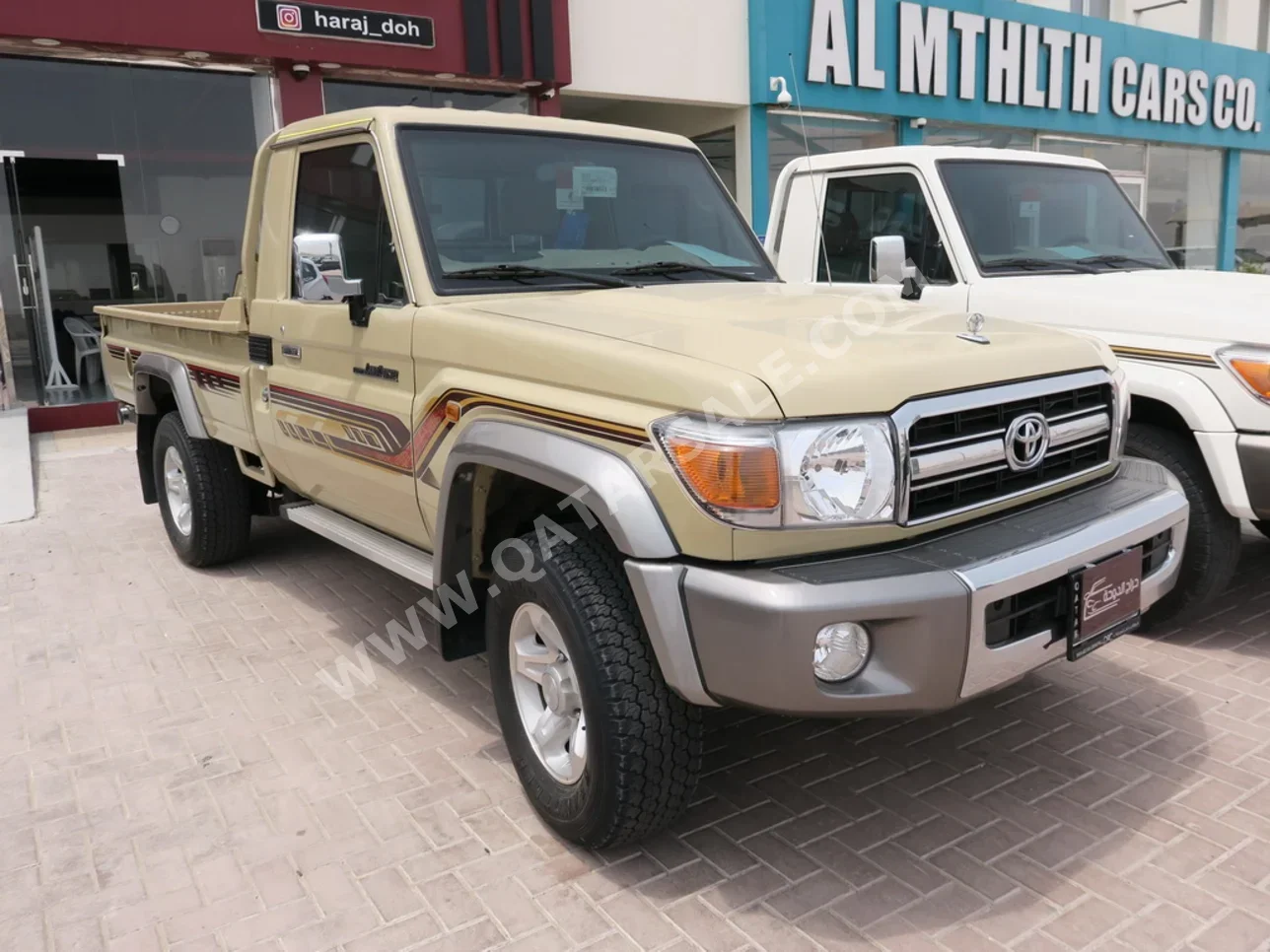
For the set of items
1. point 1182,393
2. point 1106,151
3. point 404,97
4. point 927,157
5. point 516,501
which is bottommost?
point 516,501

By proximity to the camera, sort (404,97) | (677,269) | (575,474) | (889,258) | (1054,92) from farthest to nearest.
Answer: (1054,92)
(404,97)
(889,258)
(677,269)
(575,474)

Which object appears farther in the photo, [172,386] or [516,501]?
[172,386]

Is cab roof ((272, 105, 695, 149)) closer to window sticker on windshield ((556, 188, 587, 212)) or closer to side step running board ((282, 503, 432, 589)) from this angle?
Answer: window sticker on windshield ((556, 188, 587, 212))

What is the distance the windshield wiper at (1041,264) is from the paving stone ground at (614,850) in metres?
1.80

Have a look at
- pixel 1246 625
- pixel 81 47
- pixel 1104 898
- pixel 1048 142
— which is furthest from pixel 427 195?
pixel 1048 142

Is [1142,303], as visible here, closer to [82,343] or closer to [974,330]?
[974,330]

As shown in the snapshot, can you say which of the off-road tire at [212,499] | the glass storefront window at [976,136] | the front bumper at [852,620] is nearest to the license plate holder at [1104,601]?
the front bumper at [852,620]

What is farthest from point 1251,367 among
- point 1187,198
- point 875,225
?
point 1187,198

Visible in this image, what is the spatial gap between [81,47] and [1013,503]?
9566mm

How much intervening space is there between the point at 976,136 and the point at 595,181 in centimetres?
1389

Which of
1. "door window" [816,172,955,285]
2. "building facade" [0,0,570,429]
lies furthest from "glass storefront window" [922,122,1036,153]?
"door window" [816,172,955,285]

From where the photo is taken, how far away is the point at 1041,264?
504 cm

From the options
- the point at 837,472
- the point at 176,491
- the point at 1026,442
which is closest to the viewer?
the point at 837,472

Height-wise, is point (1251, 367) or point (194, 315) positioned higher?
point (194, 315)
